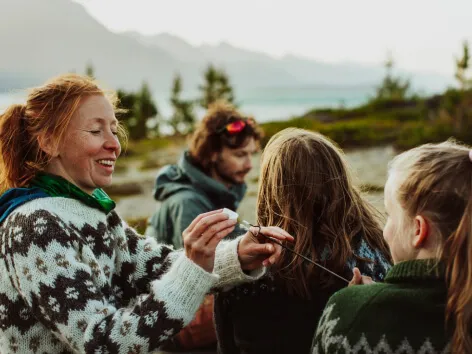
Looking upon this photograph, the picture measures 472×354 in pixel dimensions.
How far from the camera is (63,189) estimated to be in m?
2.37

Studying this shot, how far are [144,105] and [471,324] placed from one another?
2007 centimetres

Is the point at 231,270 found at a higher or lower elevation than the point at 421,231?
lower

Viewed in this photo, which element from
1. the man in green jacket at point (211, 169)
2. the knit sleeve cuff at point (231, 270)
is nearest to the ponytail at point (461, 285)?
the knit sleeve cuff at point (231, 270)

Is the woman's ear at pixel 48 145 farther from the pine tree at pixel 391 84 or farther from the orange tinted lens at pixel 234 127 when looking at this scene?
the pine tree at pixel 391 84

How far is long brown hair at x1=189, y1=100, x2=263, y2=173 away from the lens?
5.20 meters

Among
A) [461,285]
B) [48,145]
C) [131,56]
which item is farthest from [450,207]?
[131,56]

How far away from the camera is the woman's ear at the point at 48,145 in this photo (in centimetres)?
243

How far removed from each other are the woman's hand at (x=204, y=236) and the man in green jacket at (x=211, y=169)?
271 centimetres

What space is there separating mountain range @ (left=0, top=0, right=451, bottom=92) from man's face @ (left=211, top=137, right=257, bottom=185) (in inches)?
2031

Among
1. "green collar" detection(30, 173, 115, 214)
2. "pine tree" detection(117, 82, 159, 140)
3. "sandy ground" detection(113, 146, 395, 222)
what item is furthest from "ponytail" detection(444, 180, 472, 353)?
"pine tree" detection(117, 82, 159, 140)

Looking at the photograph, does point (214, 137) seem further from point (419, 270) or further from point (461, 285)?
point (461, 285)

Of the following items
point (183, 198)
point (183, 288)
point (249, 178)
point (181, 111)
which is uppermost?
point (183, 288)

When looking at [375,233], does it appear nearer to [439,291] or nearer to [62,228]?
[439,291]

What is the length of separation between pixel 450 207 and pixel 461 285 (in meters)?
0.23
